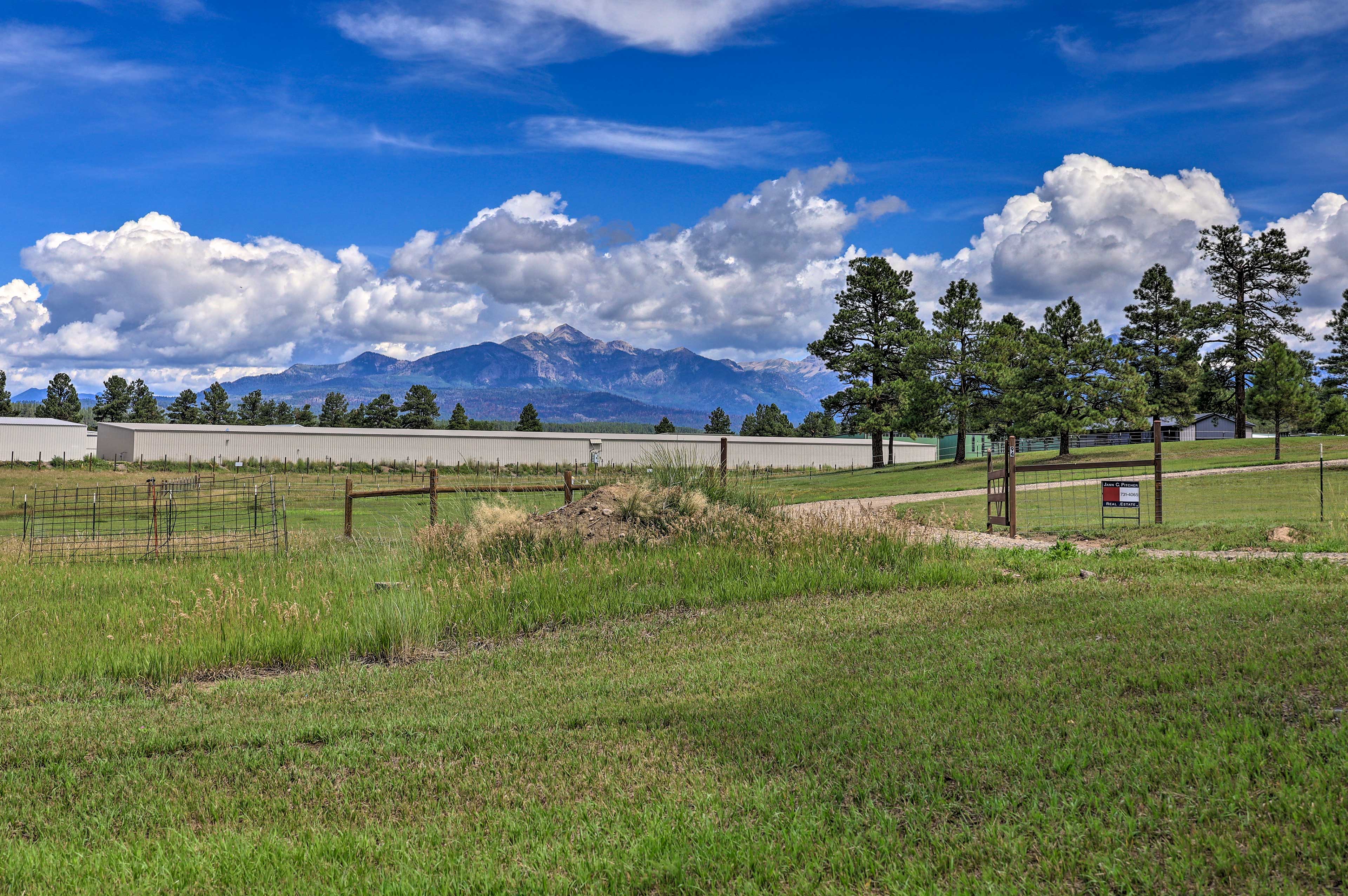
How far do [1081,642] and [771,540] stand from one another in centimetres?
532

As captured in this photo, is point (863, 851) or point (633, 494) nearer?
point (863, 851)

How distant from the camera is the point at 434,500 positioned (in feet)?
46.9

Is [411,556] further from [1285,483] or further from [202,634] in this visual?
[1285,483]

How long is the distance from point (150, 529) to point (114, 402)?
84508 mm

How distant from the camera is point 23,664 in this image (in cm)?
783

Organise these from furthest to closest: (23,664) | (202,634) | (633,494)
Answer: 1. (633,494)
2. (202,634)
3. (23,664)

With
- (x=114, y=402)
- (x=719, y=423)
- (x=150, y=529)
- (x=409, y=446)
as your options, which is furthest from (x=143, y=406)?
(x=150, y=529)

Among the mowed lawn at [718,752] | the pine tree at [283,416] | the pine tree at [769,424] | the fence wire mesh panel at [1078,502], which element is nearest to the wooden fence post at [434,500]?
the mowed lawn at [718,752]

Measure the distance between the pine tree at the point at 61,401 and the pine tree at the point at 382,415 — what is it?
109 feet

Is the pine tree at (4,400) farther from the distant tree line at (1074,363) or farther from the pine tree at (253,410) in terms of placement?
the distant tree line at (1074,363)

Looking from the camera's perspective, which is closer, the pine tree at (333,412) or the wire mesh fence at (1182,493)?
the wire mesh fence at (1182,493)

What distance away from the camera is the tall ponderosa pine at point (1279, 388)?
1704 inches

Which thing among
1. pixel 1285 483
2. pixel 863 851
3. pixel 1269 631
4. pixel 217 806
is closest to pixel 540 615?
pixel 217 806

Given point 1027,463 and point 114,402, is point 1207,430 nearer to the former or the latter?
point 1027,463
